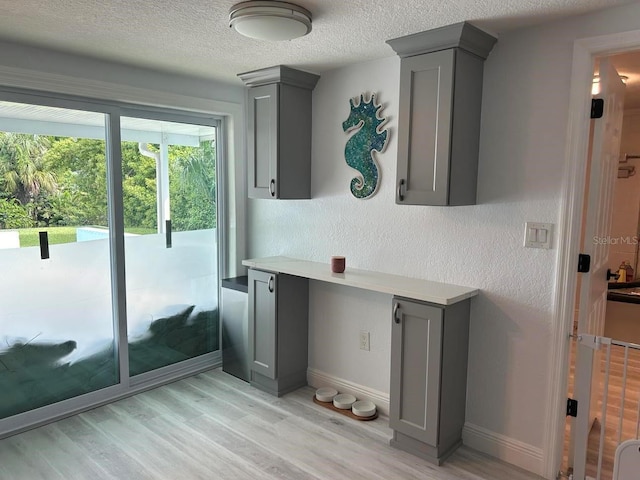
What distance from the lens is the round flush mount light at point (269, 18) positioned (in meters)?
2.02

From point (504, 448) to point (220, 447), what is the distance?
1553 millimetres

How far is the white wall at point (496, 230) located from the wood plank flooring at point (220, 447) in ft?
1.15

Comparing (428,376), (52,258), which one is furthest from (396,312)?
(52,258)

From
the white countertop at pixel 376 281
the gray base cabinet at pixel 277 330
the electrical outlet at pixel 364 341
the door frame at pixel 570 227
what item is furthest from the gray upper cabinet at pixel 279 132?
the door frame at pixel 570 227

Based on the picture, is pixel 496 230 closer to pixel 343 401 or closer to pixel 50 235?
pixel 343 401

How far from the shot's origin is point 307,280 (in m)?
3.44

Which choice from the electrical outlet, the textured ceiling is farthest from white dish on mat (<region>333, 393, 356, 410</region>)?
the textured ceiling

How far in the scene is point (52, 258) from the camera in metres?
2.89

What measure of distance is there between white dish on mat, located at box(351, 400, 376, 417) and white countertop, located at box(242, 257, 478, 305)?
0.84 m

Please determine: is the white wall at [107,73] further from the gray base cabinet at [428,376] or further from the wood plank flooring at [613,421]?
the wood plank flooring at [613,421]

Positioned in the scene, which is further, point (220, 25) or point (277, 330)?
point (277, 330)

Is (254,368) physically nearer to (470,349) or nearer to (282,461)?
(282,461)

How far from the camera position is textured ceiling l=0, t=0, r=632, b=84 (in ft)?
6.70

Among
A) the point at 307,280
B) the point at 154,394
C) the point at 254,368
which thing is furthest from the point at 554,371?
the point at 154,394
